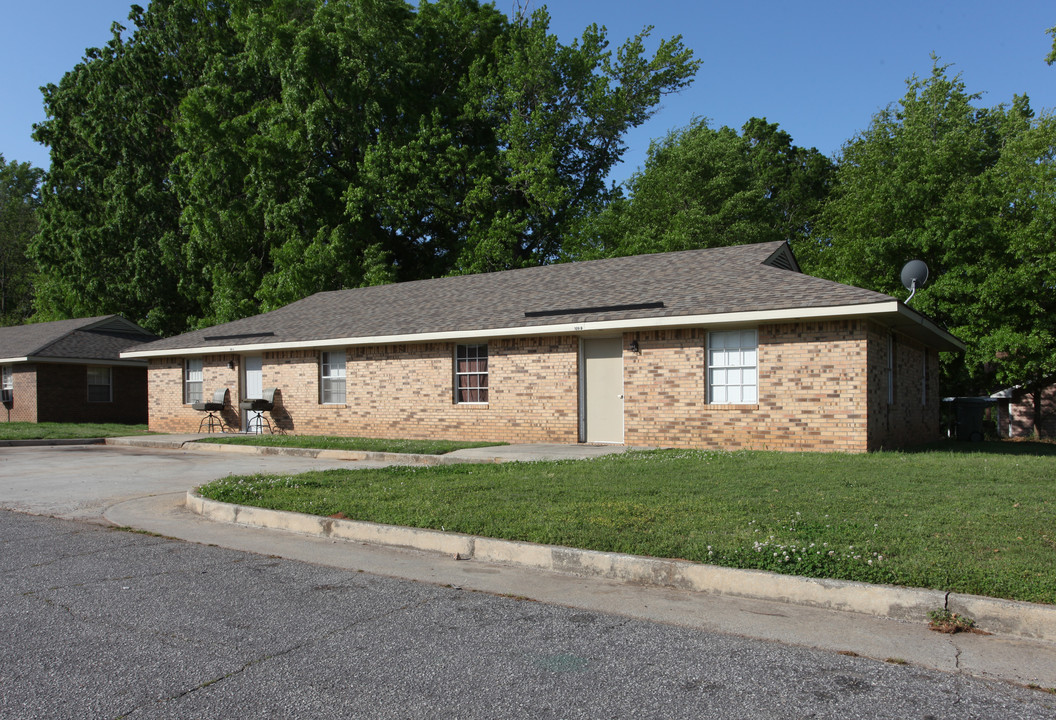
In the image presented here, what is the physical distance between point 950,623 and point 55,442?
21.5 meters

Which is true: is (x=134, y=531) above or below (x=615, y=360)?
below

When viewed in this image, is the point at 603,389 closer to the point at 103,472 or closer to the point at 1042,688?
the point at 103,472

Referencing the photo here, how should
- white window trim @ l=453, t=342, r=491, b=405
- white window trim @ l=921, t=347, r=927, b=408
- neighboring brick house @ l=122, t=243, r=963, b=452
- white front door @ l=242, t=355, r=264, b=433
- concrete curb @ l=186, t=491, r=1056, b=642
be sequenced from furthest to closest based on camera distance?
white front door @ l=242, t=355, r=264, b=433
white window trim @ l=921, t=347, r=927, b=408
white window trim @ l=453, t=342, r=491, b=405
neighboring brick house @ l=122, t=243, r=963, b=452
concrete curb @ l=186, t=491, r=1056, b=642

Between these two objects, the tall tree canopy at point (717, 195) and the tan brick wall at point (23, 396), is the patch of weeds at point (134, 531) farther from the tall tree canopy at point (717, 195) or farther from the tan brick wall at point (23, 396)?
the tall tree canopy at point (717, 195)

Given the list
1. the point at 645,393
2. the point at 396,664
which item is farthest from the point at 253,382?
the point at 396,664

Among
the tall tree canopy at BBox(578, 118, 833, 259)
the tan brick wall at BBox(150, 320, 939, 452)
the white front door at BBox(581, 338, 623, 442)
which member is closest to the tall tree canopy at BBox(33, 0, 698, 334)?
the tall tree canopy at BBox(578, 118, 833, 259)

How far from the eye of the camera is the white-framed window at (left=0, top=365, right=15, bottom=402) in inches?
1142

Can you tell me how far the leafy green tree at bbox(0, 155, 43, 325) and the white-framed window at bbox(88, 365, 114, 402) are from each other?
Answer: 33622 millimetres

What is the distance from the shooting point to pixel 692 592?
5539 mm

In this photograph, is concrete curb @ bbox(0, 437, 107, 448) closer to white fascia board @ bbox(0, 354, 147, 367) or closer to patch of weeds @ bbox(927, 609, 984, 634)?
white fascia board @ bbox(0, 354, 147, 367)

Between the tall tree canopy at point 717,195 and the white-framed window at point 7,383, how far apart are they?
2335 cm

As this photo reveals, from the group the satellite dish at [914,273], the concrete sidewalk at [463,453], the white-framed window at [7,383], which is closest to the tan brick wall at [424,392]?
the concrete sidewalk at [463,453]

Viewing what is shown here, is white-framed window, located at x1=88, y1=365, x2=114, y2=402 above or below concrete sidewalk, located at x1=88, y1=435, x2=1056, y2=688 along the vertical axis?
above

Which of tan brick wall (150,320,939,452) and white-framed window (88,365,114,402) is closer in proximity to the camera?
tan brick wall (150,320,939,452)
